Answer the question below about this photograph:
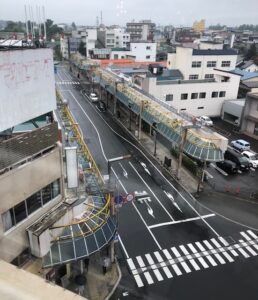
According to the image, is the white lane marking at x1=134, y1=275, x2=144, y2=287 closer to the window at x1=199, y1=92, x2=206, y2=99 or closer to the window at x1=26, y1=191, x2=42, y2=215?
the window at x1=26, y1=191, x2=42, y2=215

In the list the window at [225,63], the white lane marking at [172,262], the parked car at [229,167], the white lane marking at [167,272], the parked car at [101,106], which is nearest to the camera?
the white lane marking at [167,272]

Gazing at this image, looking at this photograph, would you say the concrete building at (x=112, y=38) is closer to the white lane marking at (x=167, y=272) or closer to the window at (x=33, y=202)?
the white lane marking at (x=167, y=272)

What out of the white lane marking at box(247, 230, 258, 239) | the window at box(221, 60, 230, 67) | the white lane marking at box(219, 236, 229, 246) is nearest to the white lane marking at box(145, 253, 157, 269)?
the white lane marking at box(219, 236, 229, 246)

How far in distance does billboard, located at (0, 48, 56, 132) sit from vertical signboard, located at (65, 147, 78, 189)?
9.85 feet

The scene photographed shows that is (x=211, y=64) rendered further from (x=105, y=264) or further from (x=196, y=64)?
(x=105, y=264)

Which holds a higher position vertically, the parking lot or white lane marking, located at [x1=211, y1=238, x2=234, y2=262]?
the parking lot

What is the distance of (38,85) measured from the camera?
16.0 meters

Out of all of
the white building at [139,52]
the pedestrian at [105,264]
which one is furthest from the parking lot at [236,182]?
the white building at [139,52]

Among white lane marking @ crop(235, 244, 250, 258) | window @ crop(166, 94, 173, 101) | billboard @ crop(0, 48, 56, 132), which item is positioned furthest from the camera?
window @ crop(166, 94, 173, 101)

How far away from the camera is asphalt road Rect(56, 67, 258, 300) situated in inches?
850

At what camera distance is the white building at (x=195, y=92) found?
5550 cm

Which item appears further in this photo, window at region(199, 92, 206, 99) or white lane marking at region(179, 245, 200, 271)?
window at region(199, 92, 206, 99)

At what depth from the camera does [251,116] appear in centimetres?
5219

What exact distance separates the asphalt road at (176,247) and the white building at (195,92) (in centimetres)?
2191
